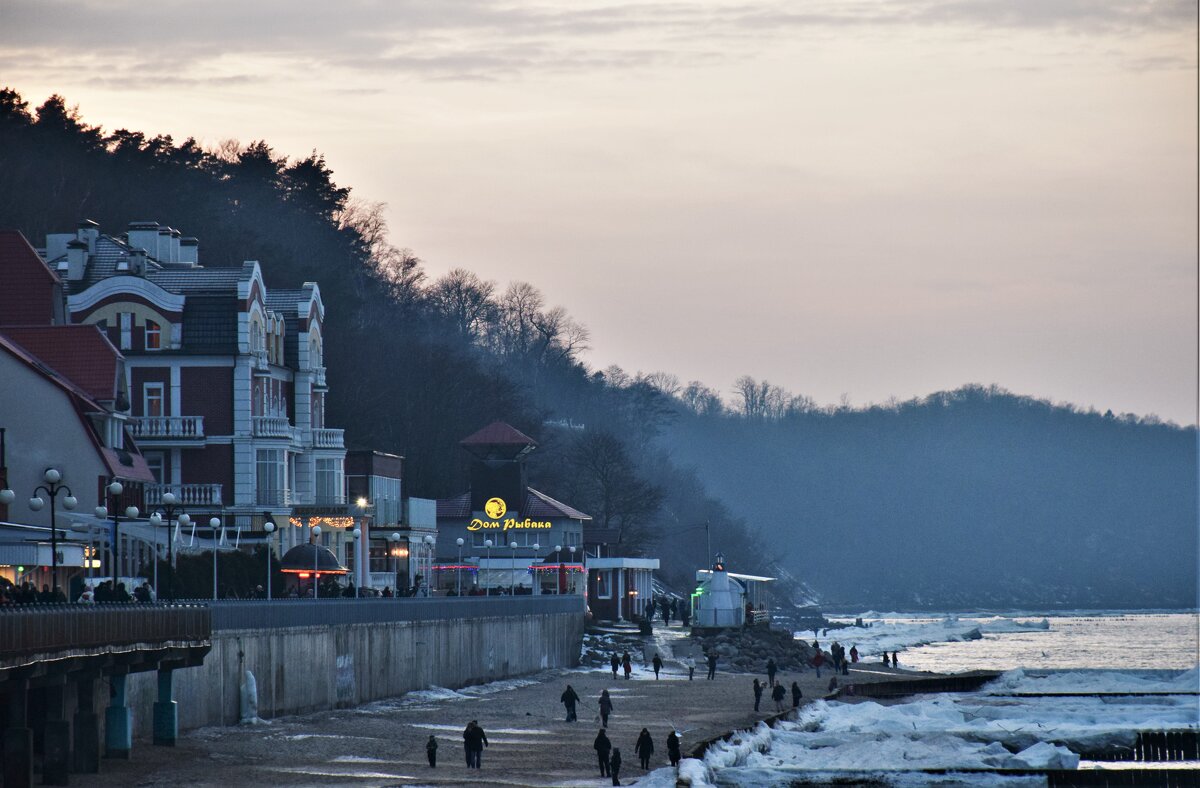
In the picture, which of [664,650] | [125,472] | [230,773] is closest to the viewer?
[230,773]

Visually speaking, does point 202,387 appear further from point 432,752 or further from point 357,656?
point 432,752

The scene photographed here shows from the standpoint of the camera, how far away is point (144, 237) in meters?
82.8

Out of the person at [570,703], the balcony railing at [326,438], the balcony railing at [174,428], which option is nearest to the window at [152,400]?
the balcony railing at [174,428]

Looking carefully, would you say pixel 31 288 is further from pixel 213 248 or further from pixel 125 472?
pixel 213 248

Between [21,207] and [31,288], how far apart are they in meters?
24.8

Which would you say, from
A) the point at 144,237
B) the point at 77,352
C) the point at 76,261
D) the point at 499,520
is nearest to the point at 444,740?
the point at 77,352

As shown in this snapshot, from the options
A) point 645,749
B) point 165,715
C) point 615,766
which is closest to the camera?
point 615,766

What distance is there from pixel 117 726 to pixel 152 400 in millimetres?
35580

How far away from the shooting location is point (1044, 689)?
8038 centimetres

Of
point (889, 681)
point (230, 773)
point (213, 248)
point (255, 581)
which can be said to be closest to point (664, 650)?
point (889, 681)

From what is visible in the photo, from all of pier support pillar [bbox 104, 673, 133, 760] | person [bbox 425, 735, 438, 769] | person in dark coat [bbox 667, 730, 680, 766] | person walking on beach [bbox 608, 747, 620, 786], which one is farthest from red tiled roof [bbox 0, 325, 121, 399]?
person walking on beach [bbox 608, 747, 620, 786]

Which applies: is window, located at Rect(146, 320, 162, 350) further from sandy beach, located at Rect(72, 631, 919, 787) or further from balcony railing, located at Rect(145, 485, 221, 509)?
sandy beach, located at Rect(72, 631, 919, 787)

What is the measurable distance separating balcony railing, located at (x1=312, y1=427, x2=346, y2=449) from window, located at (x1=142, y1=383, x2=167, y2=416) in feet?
25.2

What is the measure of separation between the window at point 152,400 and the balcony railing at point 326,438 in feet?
25.2
